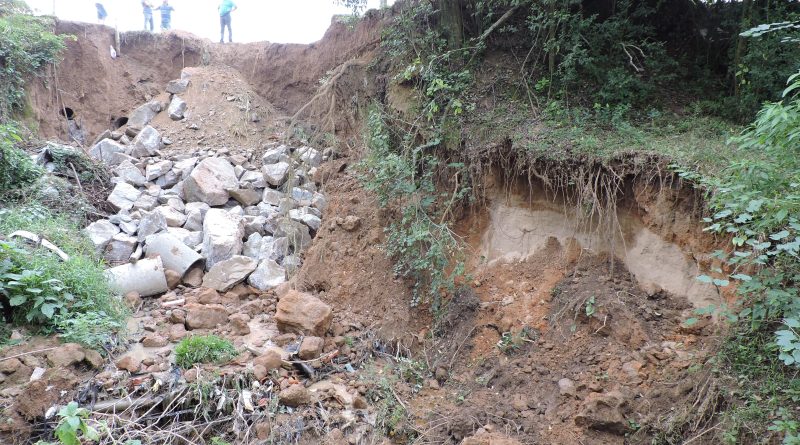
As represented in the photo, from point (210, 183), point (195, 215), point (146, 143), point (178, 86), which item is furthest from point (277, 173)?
point (178, 86)

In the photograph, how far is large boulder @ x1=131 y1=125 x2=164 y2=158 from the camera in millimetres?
9031

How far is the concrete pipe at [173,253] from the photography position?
6387 mm

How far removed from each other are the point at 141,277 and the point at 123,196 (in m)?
2.25

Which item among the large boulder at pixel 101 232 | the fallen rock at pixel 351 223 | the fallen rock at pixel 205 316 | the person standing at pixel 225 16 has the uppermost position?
the person standing at pixel 225 16

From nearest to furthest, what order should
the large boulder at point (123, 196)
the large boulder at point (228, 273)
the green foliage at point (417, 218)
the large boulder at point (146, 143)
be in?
1. the green foliage at point (417, 218)
2. the large boulder at point (228, 273)
3. the large boulder at point (123, 196)
4. the large boulder at point (146, 143)

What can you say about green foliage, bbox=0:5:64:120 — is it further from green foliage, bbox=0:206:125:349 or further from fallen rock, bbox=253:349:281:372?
fallen rock, bbox=253:349:281:372

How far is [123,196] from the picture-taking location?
7738 millimetres

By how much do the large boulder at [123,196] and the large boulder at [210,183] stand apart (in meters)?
0.73

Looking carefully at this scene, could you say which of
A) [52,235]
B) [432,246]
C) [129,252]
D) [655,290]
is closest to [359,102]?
[432,246]

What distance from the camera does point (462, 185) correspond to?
6.10 metres

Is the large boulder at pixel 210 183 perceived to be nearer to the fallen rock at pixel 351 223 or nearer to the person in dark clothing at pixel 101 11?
the fallen rock at pixel 351 223

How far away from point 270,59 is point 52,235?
634cm

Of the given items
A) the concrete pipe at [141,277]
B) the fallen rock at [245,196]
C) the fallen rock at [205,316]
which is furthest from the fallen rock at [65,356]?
the fallen rock at [245,196]

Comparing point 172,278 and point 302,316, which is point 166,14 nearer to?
point 172,278
